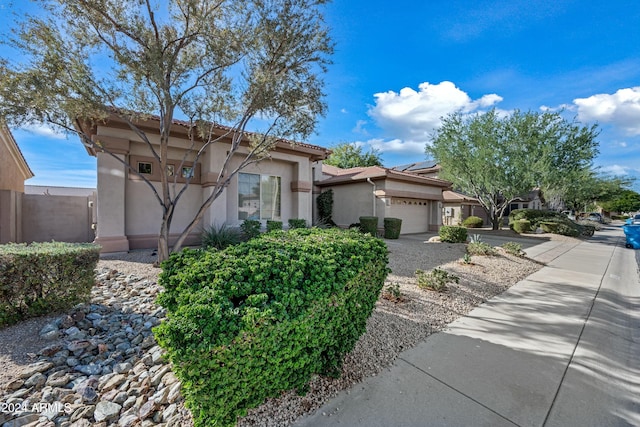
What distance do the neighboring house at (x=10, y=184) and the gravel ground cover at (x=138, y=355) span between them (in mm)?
4730

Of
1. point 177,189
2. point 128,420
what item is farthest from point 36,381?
point 177,189

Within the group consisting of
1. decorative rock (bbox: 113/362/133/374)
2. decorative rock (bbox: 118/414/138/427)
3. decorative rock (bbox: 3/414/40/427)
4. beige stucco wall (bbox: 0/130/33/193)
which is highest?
beige stucco wall (bbox: 0/130/33/193)

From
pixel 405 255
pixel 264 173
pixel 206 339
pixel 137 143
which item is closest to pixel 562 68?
pixel 405 255

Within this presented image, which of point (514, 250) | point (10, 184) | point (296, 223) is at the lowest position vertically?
point (514, 250)

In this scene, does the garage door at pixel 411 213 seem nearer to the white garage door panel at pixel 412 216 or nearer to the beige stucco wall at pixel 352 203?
the white garage door panel at pixel 412 216

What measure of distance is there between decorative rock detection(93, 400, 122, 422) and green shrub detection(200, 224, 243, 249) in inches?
245

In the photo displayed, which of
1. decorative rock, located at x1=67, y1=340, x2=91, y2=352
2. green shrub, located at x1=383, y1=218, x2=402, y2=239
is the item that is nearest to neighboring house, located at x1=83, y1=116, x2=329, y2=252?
green shrub, located at x1=383, y1=218, x2=402, y2=239

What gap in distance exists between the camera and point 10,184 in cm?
1150

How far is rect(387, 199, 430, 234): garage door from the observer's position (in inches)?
629

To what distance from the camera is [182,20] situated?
623cm

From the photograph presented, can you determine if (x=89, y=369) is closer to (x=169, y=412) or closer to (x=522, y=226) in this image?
(x=169, y=412)

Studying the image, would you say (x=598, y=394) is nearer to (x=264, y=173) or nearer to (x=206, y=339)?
(x=206, y=339)

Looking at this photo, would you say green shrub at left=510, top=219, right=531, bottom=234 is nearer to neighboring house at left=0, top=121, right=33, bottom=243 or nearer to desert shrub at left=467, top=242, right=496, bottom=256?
desert shrub at left=467, top=242, right=496, bottom=256

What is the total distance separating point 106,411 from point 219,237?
656cm
